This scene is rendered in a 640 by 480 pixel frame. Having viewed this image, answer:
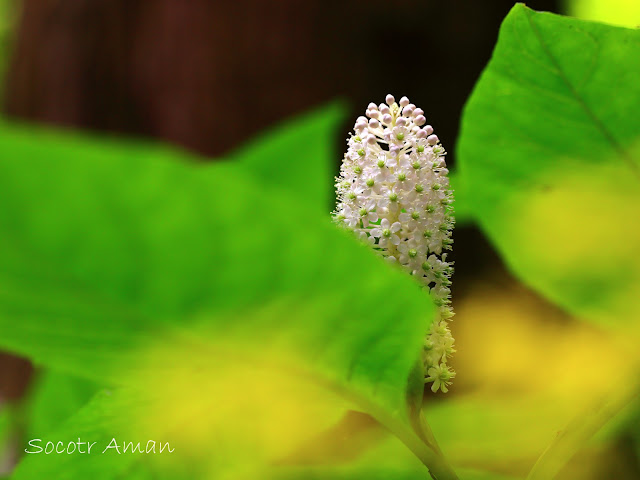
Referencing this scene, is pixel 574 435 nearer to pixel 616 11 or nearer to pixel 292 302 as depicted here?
pixel 292 302

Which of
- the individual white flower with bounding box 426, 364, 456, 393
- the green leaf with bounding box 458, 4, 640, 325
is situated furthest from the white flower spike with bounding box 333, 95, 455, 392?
the green leaf with bounding box 458, 4, 640, 325

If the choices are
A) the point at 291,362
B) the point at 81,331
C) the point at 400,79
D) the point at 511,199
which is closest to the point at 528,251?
the point at 511,199

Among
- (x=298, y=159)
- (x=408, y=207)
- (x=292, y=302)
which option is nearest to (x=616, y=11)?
(x=298, y=159)

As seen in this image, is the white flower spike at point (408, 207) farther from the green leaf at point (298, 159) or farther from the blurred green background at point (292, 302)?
the green leaf at point (298, 159)

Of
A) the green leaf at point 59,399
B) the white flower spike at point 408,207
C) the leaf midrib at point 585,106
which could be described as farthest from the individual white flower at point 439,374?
the green leaf at point 59,399

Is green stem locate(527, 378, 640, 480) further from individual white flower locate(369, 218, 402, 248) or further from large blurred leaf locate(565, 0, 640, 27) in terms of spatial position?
large blurred leaf locate(565, 0, 640, 27)

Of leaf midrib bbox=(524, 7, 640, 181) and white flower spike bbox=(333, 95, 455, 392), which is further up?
leaf midrib bbox=(524, 7, 640, 181)
